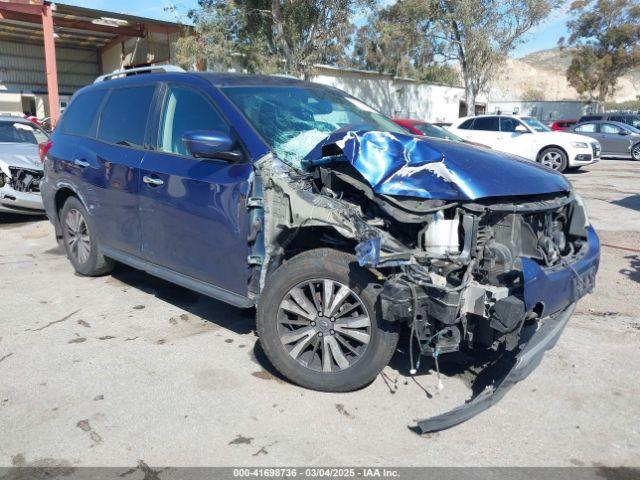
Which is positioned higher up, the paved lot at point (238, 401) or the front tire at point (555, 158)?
the front tire at point (555, 158)

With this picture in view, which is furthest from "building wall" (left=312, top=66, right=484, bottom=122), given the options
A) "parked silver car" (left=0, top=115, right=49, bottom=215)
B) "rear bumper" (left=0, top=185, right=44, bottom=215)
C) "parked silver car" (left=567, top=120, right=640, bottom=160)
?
"rear bumper" (left=0, top=185, right=44, bottom=215)

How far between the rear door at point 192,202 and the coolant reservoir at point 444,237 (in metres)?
1.23

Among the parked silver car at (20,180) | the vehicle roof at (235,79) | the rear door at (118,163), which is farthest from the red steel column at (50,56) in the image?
the vehicle roof at (235,79)

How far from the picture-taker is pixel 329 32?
19281mm

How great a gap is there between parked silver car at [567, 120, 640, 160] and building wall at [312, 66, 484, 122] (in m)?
9.05

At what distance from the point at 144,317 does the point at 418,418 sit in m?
2.59

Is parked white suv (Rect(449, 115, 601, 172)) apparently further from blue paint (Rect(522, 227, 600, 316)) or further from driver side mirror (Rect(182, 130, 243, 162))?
driver side mirror (Rect(182, 130, 243, 162))

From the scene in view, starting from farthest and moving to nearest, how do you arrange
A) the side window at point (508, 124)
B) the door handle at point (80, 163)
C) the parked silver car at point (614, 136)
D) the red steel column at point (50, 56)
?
the parked silver car at point (614, 136), the red steel column at point (50, 56), the side window at point (508, 124), the door handle at point (80, 163)

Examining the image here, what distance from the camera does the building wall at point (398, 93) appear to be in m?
27.5

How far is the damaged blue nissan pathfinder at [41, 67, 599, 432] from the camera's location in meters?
3.06

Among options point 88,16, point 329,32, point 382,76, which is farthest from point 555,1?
point 88,16

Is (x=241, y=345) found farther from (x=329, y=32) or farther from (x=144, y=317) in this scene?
(x=329, y=32)

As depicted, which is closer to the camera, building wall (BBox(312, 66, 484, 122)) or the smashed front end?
the smashed front end

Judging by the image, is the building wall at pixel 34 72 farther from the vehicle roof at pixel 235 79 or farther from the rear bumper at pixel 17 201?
the vehicle roof at pixel 235 79
